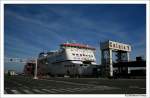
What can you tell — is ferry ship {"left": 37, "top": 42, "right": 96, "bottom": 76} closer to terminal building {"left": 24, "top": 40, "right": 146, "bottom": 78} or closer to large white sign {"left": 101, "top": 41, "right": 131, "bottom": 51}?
terminal building {"left": 24, "top": 40, "right": 146, "bottom": 78}

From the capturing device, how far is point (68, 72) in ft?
180

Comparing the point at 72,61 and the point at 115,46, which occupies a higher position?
the point at 115,46

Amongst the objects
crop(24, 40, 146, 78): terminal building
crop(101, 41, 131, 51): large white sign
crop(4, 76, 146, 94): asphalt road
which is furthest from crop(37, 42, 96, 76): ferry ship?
crop(4, 76, 146, 94): asphalt road

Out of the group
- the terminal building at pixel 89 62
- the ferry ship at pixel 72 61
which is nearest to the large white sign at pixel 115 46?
the terminal building at pixel 89 62

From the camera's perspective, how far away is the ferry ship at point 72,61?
5384cm

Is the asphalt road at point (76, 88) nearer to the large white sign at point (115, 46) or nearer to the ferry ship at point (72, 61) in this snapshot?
the large white sign at point (115, 46)

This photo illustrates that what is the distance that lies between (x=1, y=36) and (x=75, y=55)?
148 ft

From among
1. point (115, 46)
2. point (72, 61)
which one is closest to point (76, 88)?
point (115, 46)

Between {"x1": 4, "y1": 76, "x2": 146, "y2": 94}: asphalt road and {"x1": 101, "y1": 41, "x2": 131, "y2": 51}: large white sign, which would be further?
{"x1": 101, "y1": 41, "x2": 131, "y2": 51}: large white sign

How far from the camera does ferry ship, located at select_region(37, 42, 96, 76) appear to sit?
53.8 meters

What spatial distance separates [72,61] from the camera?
54.5m

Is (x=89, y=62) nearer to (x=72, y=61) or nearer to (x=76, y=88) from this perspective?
(x=72, y=61)

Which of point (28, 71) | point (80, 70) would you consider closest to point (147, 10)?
point (80, 70)

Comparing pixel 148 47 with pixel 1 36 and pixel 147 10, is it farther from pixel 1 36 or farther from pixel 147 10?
pixel 1 36
